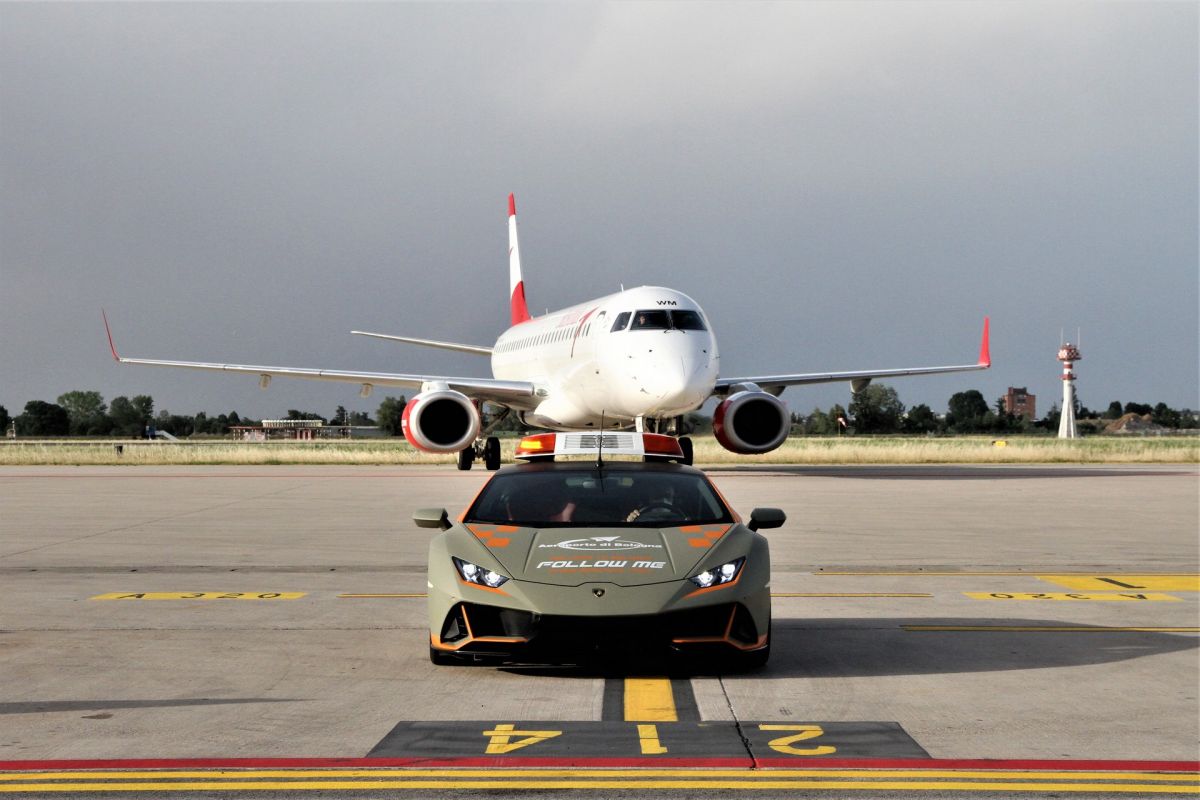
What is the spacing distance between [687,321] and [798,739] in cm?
2043

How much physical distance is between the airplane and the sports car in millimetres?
12348

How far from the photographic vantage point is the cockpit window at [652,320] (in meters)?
25.8

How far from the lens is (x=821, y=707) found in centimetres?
655

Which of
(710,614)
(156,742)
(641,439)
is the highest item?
(641,439)

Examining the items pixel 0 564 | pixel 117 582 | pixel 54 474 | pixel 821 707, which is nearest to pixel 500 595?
pixel 821 707

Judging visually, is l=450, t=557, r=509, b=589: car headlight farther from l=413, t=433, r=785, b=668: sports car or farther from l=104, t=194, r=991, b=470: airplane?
l=104, t=194, r=991, b=470: airplane

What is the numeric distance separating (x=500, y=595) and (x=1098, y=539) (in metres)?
10.5

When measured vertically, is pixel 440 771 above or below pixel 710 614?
below

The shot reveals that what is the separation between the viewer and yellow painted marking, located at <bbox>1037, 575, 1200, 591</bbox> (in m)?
11.2

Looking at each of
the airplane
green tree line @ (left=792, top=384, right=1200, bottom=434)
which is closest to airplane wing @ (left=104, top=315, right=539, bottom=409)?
the airplane

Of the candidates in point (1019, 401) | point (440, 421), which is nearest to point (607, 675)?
point (440, 421)

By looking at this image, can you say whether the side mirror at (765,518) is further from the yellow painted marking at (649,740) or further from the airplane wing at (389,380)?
the airplane wing at (389,380)

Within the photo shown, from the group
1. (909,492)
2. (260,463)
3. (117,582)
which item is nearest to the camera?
(117,582)

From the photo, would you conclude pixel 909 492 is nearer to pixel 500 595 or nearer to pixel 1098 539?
pixel 1098 539
